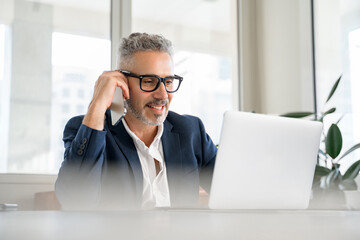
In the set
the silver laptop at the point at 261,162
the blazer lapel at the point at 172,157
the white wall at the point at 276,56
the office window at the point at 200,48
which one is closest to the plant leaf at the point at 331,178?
the blazer lapel at the point at 172,157

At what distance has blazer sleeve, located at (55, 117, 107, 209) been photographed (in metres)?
1.68

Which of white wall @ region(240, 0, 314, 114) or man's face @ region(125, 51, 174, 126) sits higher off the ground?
white wall @ region(240, 0, 314, 114)

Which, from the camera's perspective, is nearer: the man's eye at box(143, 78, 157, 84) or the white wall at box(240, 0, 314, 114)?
the man's eye at box(143, 78, 157, 84)

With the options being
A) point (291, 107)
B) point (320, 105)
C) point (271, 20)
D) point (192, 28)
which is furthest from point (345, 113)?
point (192, 28)

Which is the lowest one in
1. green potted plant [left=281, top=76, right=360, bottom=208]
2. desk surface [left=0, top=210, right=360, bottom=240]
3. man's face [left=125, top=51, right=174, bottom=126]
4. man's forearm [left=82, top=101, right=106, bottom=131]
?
green potted plant [left=281, top=76, right=360, bottom=208]

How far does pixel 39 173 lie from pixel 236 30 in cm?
236

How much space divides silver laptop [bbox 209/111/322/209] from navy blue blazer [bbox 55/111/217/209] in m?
0.65

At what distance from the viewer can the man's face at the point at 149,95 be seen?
6.53 ft

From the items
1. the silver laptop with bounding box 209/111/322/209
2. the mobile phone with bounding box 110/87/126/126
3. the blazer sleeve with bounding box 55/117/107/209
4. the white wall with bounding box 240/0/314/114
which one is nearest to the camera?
the silver laptop with bounding box 209/111/322/209

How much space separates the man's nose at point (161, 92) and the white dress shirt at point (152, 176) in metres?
0.18

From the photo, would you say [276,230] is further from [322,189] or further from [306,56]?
[306,56]

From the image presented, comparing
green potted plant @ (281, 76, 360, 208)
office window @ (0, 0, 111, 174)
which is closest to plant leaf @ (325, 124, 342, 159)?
green potted plant @ (281, 76, 360, 208)

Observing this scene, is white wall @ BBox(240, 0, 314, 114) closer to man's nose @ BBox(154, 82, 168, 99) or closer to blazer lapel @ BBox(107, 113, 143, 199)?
man's nose @ BBox(154, 82, 168, 99)

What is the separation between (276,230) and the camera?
219mm
